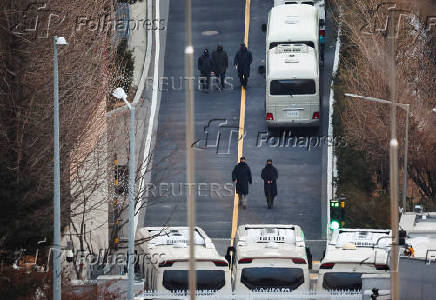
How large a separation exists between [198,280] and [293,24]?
21.3 metres

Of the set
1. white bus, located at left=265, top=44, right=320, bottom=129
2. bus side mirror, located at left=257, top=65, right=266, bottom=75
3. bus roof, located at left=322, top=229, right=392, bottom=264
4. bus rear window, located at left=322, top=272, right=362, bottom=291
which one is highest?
bus side mirror, located at left=257, top=65, right=266, bottom=75

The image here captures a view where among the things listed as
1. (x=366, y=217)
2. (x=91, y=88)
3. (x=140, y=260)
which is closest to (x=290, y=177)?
(x=366, y=217)

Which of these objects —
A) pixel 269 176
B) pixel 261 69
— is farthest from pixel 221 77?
pixel 269 176

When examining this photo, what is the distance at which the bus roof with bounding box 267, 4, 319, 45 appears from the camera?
5128 centimetres

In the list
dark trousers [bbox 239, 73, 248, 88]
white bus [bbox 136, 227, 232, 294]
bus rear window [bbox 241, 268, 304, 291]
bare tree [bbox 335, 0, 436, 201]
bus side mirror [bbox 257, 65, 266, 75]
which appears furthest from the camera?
bus side mirror [bbox 257, 65, 266, 75]

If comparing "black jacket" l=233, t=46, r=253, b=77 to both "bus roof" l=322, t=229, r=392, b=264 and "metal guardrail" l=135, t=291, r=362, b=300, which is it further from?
"metal guardrail" l=135, t=291, r=362, b=300

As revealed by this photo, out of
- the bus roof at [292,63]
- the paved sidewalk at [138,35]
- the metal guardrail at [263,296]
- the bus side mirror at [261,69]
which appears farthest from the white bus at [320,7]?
the metal guardrail at [263,296]

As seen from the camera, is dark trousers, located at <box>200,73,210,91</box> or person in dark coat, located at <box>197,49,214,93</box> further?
dark trousers, located at <box>200,73,210,91</box>

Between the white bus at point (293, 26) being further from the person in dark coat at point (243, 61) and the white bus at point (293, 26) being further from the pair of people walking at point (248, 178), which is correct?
the pair of people walking at point (248, 178)

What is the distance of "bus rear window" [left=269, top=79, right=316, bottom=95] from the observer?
49.6 m

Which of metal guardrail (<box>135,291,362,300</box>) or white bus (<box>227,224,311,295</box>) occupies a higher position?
white bus (<box>227,224,311,295</box>)

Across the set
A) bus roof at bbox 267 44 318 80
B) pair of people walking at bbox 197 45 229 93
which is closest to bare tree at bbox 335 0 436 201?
bus roof at bbox 267 44 318 80

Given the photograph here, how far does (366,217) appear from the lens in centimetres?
4322

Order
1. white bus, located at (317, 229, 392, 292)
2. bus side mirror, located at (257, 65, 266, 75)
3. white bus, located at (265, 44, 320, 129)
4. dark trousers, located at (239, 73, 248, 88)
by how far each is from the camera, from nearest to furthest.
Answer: white bus, located at (317, 229, 392, 292) → white bus, located at (265, 44, 320, 129) → dark trousers, located at (239, 73, 248, 88) → bus side mirror, located at (257, 65, 266, 75)
